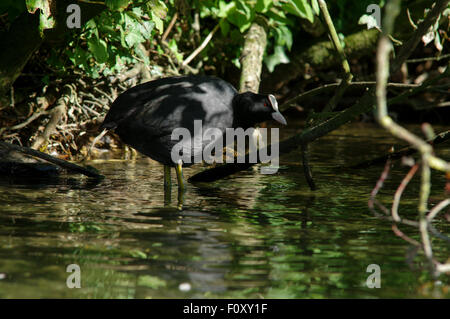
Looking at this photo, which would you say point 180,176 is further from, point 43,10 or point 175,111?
point 43,10

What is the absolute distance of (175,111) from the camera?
6148 millimetres

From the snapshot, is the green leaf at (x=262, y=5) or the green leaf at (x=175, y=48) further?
the green leaf at (x=175, y=48)

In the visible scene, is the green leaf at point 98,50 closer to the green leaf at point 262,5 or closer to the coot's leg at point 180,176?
the coot's leg at point 180,176

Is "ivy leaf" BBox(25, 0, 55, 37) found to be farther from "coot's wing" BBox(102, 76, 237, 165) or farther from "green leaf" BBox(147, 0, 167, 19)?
"coot's wing" BBox(102, 76, 237, 165)

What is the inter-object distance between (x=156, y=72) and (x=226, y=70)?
3036 millimetres

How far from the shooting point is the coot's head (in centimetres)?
638

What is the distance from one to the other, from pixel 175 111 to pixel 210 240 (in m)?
1.98

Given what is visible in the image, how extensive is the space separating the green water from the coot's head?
0.64 meters

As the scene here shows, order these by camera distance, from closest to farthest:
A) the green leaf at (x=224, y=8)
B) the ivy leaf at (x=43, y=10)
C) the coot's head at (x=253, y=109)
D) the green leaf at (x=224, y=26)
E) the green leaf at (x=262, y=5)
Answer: the ivy leaf at (x=43, y=10) → the coot's head at (x=253, y=109) → the green leaf at (x=262, y=5) → the green leaf at (x=224, y=8) → the green leaf at (x=224, y=26)

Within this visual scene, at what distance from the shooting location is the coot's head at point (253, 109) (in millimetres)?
6379

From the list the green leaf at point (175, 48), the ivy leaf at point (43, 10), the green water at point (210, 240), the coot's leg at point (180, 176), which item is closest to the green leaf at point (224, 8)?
the green leaf at point (175, 48)

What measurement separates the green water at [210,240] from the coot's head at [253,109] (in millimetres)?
645

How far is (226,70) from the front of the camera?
39.7 feet
